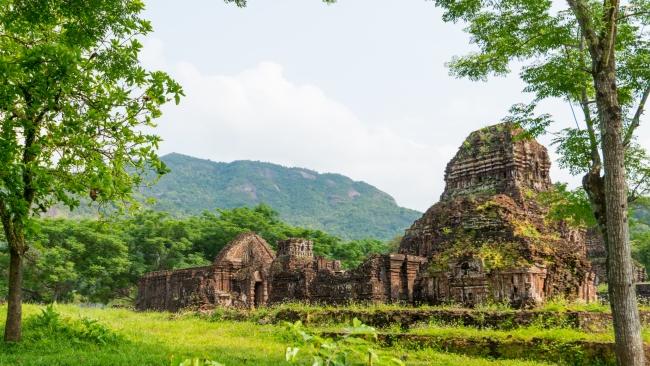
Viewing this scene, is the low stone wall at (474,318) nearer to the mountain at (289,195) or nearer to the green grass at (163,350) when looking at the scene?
the green grass at (163,350)

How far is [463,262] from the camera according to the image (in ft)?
56.1

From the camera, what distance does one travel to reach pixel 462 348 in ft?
38.1

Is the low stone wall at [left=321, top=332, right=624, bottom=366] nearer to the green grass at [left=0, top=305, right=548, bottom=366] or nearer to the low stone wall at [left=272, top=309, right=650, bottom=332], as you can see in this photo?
the green grass at [left=0, top=305, right=548, bottom=366]

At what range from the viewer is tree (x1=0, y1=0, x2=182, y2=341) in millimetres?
7547

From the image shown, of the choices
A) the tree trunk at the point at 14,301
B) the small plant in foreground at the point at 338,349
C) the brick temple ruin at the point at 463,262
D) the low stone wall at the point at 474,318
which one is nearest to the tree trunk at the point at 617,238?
the low stone wall at the point at 474,318

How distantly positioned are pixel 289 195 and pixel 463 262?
152 metres

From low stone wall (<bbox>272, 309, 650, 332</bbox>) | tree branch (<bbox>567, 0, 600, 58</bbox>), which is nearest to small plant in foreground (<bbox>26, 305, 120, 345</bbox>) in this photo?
low stone wall (<bbox>272, 309, 650, 332</bbox>)

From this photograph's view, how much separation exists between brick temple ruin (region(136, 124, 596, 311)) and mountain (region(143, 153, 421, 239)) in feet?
315

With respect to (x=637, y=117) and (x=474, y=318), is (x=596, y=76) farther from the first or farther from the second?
(x=474, y=318)

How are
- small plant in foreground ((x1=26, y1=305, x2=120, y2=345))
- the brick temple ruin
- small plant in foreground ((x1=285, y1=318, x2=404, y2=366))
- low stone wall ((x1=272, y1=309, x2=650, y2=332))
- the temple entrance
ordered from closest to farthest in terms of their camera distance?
small plant in foreground ((x1=285, y1=318, x2=404, y2=366)) < small plant in foreground ((x1=26, y1=305, x2=120, y2=345)) < low stone wall ((x1=272, y1=309, x2=650, y2=332)) < the brick temple ruin < the temple entrance

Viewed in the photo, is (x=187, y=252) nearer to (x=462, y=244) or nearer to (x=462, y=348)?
(x=462, y=244)

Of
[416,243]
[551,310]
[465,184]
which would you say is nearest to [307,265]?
[416,243]

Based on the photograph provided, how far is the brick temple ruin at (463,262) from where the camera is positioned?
55.0ft

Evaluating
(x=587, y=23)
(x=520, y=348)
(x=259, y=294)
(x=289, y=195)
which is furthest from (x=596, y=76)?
(x=289, y=195)
